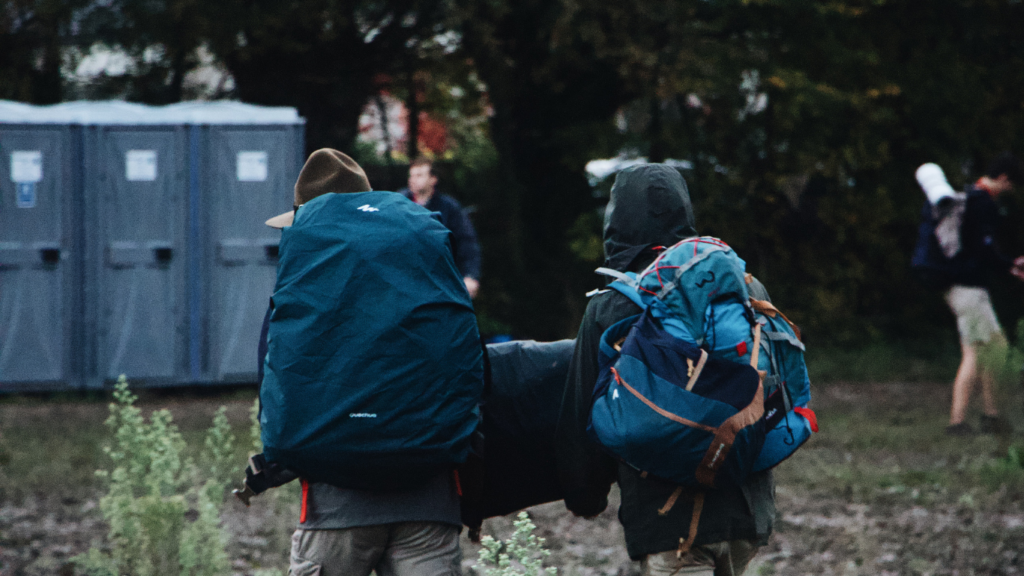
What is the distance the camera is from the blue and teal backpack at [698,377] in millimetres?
2701

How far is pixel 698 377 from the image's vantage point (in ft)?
8.90

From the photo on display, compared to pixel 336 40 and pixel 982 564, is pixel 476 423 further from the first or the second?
pixel 336 40

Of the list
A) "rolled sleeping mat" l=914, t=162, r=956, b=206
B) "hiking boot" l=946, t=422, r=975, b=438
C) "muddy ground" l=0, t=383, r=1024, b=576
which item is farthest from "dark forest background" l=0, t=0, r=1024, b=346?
"hiking boot" l=946, t=422, r=975, b=438

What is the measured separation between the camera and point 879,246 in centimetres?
1403

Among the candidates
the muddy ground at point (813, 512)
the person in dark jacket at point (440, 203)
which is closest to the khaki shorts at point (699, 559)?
the muddy ground at point (813, 512)

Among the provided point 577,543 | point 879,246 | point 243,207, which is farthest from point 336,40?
point 577,543

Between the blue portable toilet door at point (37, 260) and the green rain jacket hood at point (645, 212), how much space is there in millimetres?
7925

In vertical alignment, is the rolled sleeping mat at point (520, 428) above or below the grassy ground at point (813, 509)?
above

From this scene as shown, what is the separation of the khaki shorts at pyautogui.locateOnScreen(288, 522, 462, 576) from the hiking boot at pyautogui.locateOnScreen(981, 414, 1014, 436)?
6847 mm

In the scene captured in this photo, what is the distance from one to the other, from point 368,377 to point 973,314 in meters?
6.72

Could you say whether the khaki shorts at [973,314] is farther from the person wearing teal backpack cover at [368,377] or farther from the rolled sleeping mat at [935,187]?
the person wearing teal backpack cover at [368,377]

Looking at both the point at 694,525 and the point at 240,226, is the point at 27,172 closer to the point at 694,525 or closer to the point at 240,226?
the point at 240,226

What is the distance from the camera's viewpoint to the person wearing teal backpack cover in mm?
2643

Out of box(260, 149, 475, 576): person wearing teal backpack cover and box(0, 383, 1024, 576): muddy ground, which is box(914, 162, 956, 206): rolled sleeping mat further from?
box(260, 149, 475, 576): person wearing teal backpack cover
